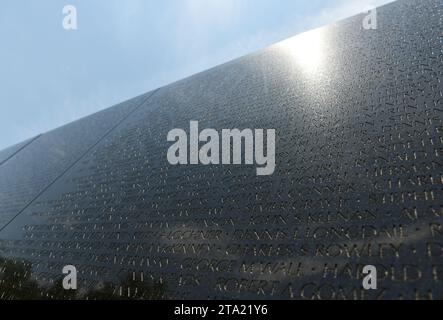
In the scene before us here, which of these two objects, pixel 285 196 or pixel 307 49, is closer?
pixel 285 196

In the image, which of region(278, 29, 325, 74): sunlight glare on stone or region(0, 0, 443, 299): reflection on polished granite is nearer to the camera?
region(0, 0, 443, 299): reflection on polished granite

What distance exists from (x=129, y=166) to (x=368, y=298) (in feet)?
10.0

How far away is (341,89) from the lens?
3475 mm

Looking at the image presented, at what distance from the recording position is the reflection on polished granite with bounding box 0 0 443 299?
6.15 ft

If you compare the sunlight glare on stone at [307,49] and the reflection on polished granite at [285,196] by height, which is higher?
the sunlight glare on stone at [307,49]

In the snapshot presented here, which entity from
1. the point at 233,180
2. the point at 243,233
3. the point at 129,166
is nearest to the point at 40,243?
the point at 129,166

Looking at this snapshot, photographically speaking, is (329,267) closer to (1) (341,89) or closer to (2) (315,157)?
(2) (315,157)

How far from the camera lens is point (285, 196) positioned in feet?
8.14

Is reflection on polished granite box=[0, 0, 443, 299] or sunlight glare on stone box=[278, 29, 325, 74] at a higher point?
sunlight glare on stone box=[278, 29, 325, 74]

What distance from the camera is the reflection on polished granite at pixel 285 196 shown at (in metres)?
1.88

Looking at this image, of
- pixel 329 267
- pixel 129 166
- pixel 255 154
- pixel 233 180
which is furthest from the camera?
pixel 129 166

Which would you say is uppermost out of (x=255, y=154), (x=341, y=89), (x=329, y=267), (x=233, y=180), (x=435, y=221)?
(x=341, y=89)

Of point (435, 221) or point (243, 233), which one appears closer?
point (435, 221)

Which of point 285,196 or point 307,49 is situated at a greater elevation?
point 307,49
